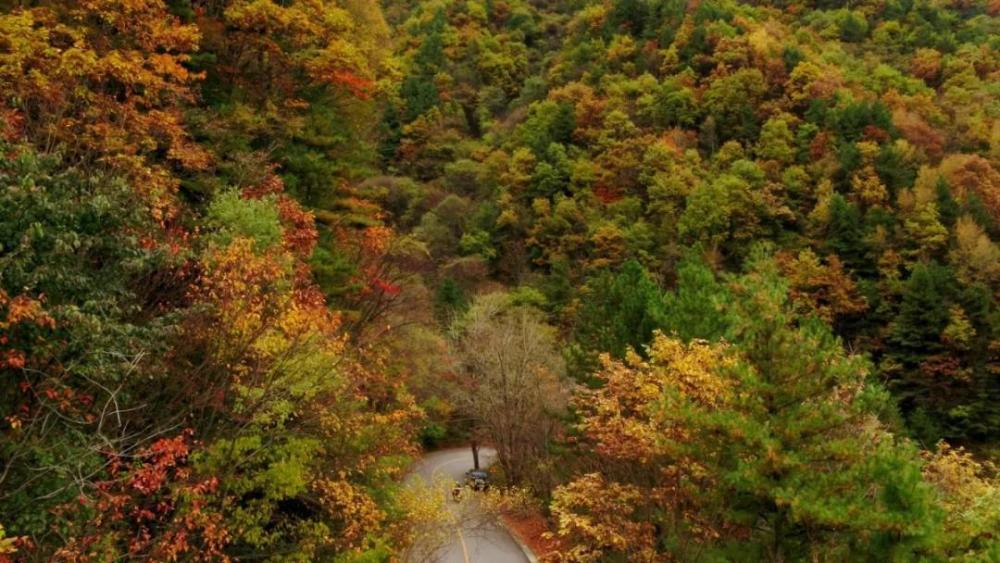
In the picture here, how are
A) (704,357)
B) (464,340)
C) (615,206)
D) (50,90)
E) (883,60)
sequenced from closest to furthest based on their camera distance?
1. (50,90)
2. (704,357)
3. (464,340)
4. (615,206)
5. (883,60)

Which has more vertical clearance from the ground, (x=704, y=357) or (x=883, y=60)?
(x=704, y=357)

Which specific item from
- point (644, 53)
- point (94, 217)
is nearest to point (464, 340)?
point (94, 217)

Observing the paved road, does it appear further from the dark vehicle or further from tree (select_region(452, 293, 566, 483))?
the dark vehicle

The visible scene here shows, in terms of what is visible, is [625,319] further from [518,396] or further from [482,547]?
[482,547]

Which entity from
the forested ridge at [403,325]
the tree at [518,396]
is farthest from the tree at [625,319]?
the tree at [518,396]

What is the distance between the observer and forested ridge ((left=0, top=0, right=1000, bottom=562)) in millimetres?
8387

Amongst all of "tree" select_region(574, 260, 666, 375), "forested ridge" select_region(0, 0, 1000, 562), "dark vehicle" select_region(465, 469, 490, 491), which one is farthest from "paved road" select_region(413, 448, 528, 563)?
"tree" select_region(574, 260, 666, 375)

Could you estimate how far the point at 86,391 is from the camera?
8383 mm

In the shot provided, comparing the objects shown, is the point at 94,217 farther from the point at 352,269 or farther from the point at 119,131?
the point at 352,269

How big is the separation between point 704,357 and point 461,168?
171 ft

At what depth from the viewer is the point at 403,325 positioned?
84.3ft

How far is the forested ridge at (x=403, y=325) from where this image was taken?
8387 mm

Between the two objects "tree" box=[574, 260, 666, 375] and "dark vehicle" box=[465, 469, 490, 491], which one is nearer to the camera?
"tree" box=[574, 260, 666, 375]

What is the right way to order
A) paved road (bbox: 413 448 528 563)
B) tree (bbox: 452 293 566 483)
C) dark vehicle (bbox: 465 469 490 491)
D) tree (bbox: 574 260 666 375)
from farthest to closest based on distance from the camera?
dark vehicle (bbox: 465 469 490 491)
tree (bbox: 452 293 566 483)
paved road (bbox: 413 448 528 563)
tree (bbox: 574 260 666 375)
